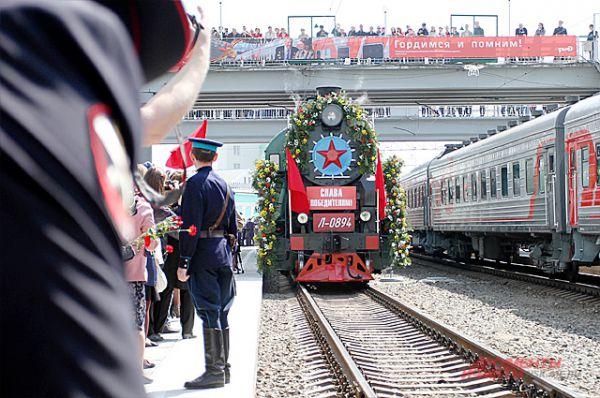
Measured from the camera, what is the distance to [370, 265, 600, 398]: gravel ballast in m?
7.80

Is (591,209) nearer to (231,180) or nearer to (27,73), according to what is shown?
(27,73)

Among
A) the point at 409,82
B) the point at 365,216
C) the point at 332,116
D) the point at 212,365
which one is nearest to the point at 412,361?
the point at 212,365

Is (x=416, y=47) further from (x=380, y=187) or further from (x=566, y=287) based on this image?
(x=566, y=287)

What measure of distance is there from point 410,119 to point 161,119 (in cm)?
4079

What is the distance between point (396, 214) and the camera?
15.9 metres

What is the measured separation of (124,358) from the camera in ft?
3.38

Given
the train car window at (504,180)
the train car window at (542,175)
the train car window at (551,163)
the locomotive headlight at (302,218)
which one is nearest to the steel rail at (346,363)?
the locomotive headlight at (302,218)

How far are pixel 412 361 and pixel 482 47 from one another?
2873cm

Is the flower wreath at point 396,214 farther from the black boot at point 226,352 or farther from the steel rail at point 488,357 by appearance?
the black boot at point 226,352

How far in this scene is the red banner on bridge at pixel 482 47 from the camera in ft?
113

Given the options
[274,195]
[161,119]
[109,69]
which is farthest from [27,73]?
[274,195]

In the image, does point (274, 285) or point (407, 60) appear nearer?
point (274, 285)

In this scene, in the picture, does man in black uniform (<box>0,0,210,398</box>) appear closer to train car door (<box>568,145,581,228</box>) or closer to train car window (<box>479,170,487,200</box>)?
train car door (<box>568,145,581,228</box>)

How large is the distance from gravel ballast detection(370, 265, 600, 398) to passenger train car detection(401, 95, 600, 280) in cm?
106
